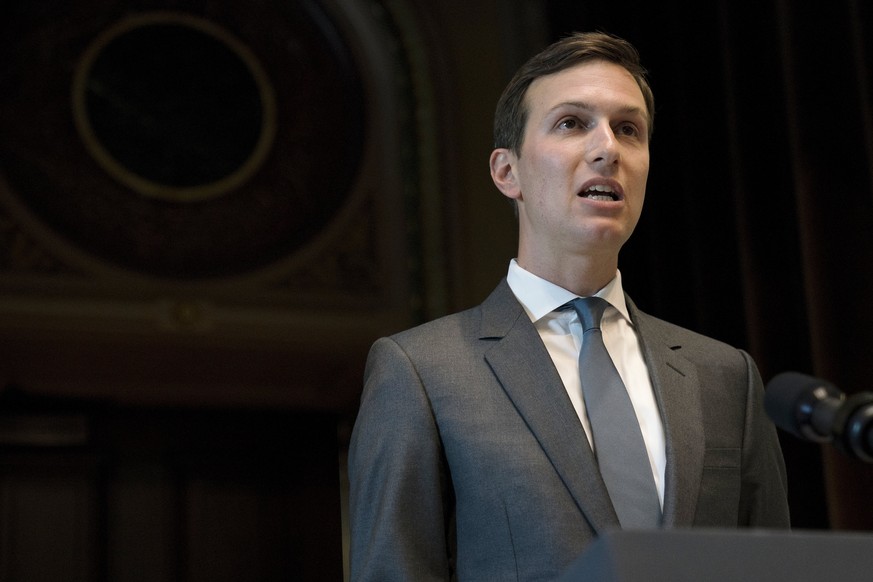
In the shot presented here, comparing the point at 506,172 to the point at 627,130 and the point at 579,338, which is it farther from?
the point at 579,338

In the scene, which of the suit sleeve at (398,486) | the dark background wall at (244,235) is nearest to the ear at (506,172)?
the suit sleeve at (398,486)

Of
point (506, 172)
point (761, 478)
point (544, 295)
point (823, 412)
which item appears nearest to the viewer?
point (823, 412)

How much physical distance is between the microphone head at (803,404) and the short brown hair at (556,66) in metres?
0.89

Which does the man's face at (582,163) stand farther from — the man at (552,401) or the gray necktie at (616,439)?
the gray necktie at (616,439)

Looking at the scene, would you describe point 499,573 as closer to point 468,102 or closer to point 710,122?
point 710,122

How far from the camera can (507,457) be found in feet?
5.00

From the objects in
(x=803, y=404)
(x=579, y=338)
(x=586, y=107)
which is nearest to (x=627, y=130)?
(x=586, y=107)

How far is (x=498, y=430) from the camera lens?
5.11 feet

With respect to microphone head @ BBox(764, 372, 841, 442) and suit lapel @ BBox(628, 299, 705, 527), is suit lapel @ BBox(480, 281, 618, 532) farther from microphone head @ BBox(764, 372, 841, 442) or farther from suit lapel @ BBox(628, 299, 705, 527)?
microphone head @ BBox(764, 372, 841, 442)

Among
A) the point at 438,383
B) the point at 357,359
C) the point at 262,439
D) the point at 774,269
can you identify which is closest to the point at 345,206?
the point at 357,359

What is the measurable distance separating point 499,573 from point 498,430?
0.59 feet

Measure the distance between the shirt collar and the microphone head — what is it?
2.35ft

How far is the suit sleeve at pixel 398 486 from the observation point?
4.87 feet

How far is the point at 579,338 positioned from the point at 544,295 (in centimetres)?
8
